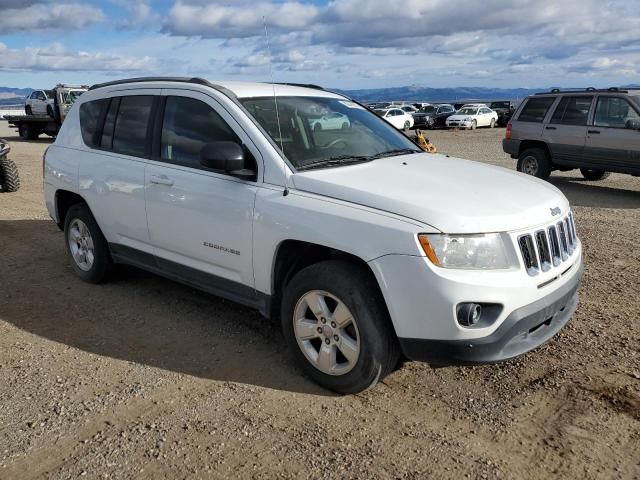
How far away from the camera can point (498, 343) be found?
3.06 m

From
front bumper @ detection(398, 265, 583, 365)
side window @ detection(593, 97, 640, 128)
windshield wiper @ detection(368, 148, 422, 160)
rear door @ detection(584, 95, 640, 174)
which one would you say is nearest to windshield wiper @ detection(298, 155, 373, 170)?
windshield wiper @ detection(368, 148, 422, 160)

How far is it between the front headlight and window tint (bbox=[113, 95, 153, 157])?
8.66 ft

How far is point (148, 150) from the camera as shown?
4.52 metres

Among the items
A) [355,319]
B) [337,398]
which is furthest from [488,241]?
[337,398]

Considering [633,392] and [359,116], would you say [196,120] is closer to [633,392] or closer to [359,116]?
[359,116]

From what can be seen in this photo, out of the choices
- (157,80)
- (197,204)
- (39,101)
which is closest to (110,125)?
(157,80)

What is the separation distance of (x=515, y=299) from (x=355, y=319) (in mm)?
866

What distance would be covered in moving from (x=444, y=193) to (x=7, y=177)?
974 centimetres

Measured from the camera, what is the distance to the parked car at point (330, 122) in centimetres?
425

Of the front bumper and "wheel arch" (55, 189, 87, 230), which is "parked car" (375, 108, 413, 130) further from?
the front bumper

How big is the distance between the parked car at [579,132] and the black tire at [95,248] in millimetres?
9190

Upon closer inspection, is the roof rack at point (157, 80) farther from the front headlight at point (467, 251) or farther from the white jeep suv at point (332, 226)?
the front headlight at point (467, 251)

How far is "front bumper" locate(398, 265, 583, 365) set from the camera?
9.98 feet

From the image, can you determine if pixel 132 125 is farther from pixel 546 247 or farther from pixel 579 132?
pixel 579 132
